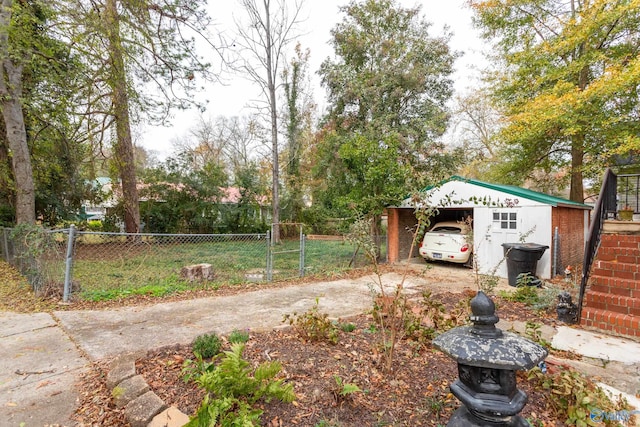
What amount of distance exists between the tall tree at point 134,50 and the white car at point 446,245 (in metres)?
7.80

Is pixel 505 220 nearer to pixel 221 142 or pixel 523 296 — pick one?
pixel 523 296

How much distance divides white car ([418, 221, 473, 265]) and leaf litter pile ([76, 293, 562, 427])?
5792 millimetres

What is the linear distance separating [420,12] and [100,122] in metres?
11.3

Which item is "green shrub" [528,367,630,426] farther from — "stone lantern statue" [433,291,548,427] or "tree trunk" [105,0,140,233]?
"tree trunk" [105,0,140,233]

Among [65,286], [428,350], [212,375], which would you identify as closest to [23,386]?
[212,375]

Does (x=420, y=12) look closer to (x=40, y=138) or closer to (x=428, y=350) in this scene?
(x=428, y=350)

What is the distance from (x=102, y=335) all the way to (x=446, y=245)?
25.5 feet

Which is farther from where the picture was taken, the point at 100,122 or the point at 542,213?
the point at 100,122

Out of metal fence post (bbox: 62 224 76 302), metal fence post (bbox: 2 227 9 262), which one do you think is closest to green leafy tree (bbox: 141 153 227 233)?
metal fence post (bbox: 2 227 9 262)

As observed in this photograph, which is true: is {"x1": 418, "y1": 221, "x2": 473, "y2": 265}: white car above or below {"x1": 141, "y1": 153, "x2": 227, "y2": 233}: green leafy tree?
below

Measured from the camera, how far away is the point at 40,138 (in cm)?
863

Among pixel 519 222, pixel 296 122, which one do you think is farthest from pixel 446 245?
pixel 296 122

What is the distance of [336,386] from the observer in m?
2.09

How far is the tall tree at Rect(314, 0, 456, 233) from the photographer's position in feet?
31.2
